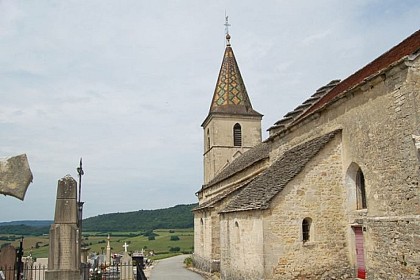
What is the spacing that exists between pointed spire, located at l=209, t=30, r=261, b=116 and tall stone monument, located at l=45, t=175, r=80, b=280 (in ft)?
92.8

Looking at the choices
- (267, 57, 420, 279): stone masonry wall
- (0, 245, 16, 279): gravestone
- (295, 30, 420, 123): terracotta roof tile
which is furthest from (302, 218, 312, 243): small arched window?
(0, 245, 16, 279): gravestone

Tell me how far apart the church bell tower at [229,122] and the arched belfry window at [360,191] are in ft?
79.2

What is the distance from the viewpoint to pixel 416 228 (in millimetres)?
10125

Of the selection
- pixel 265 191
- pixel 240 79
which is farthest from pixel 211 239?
pixel 240 79

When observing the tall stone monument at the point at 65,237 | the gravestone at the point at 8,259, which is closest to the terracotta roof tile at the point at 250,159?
the tall stone monument at the point at 65,237

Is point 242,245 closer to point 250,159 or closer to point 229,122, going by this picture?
point 250,159

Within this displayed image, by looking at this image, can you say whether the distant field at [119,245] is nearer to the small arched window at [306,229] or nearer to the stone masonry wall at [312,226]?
the stone masonry wall at [312,226]

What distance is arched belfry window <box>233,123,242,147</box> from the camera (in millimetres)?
38438

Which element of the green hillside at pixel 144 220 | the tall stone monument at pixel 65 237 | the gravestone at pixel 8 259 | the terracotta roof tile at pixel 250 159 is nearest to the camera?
the tall stone monument at pixel 65 237

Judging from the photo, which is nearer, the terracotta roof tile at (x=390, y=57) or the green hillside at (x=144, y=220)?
the terracotta roof tile at (x=390, y=57)

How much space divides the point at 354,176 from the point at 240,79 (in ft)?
88.9

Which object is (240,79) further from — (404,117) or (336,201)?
(404,117)

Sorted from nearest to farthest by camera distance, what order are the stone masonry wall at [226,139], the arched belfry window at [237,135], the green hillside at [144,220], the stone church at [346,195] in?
the stone church at [346,195]
the stone masonry wall at [226,139]
the arched belfry window at [237,135]
the green hillside at [144,220]

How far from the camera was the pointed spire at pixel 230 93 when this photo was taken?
38688mm
